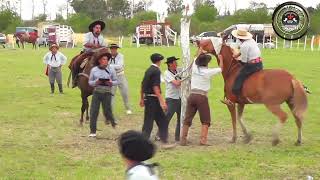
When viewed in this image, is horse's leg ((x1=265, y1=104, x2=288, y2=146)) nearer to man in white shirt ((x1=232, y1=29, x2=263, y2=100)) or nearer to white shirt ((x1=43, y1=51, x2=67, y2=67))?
man in white shirt ((x1=232, y1=29, x2=263, y2=100))

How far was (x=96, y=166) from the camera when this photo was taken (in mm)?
7957

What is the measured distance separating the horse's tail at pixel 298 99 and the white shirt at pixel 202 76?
4.37ft

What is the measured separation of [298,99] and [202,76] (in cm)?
169

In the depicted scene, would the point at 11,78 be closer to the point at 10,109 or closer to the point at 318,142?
the point at 10,109

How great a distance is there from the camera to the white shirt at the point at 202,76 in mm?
9219

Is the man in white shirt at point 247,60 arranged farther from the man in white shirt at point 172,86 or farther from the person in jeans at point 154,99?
the person in jeans at point 154,99

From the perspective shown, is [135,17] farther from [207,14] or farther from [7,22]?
[7,22]

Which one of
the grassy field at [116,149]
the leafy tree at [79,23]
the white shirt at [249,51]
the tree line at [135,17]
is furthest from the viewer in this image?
the leafy tree at [79,23]

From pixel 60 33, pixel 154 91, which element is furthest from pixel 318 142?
pixel 60 33

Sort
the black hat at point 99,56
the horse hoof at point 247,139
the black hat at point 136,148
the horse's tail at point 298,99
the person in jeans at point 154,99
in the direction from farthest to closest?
the black hat at point 99,56 → the horse hoof at point 247,139 → the horse's tail at point 298,99 → the person in jeans at point 154,99 → the black hat at point 136,148

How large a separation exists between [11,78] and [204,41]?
14.6m

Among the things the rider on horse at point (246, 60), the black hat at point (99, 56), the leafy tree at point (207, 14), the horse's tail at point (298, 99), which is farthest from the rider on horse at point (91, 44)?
the leafy tree at point (207, 14)

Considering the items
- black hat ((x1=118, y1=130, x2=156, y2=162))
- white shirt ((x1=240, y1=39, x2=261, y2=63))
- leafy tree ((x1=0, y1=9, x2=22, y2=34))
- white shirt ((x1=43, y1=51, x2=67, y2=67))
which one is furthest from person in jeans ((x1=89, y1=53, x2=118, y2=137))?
leafy tree ((x1=0, y1=9, x2=22, y2=34))

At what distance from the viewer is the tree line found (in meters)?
60.2
